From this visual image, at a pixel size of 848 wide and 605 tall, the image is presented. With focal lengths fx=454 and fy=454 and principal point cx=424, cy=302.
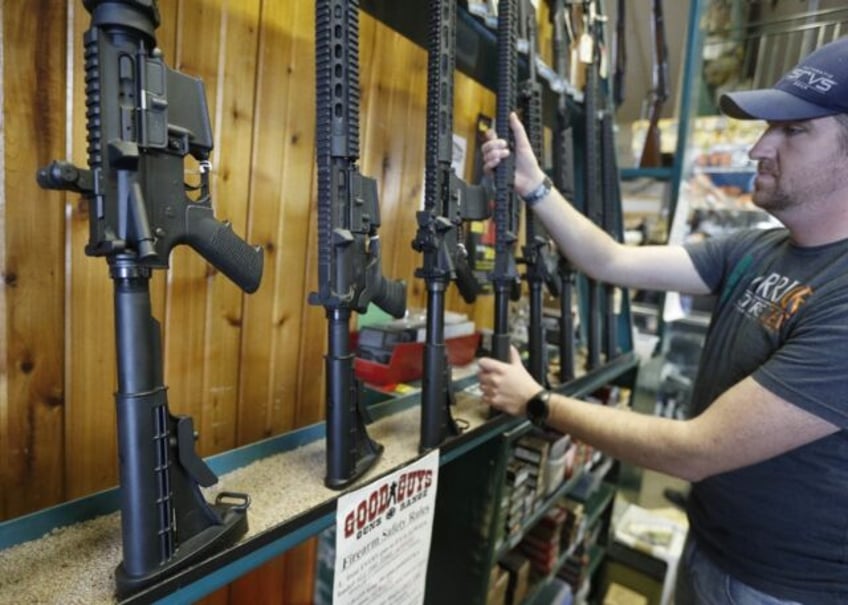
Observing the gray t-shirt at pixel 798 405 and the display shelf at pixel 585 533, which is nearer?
the gray t-shirt at pixel 798 405

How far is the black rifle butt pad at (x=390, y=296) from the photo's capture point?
0.70 metres

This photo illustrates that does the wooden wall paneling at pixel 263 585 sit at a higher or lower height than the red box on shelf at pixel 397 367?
lower

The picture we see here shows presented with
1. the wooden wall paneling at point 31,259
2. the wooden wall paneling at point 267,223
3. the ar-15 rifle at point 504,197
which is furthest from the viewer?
the ar-15 rifle at point 504,197

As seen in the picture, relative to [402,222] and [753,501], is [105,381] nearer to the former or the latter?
[402,222]

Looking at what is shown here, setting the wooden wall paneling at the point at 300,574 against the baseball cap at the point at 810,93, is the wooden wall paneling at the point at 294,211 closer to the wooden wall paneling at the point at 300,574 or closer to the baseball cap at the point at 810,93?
the wooden wall paneling at the point at 300,574

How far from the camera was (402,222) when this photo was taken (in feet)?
3.74

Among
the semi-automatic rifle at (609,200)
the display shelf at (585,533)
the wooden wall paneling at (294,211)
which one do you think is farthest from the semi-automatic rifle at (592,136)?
the wooden wall paneling at (294,211)

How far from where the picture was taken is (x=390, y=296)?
28.7 inches

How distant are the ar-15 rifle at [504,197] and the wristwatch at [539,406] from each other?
0.35 ft

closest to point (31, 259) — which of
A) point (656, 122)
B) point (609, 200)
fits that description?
point (609, 200)

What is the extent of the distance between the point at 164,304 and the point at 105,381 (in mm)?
134

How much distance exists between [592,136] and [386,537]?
1.28 meters

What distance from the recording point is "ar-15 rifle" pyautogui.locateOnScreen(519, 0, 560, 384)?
1.04 metres

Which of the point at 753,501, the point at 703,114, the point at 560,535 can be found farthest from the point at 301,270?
the point at 703,114
